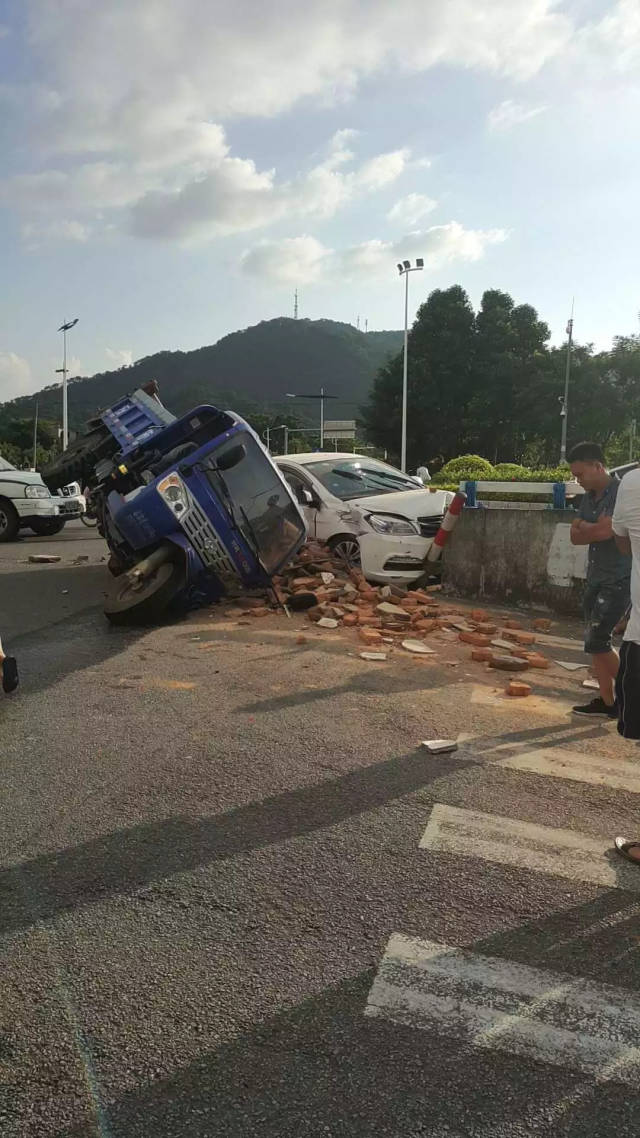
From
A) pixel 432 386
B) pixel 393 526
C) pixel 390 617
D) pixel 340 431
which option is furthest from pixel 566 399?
pixel 390 617

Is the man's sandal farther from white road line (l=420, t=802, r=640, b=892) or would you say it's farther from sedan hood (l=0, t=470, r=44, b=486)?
sedan hood (l=0, t=470, r=44, b=486)

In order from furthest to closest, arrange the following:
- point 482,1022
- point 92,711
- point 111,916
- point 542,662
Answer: point 542,662
point 92,711
point 111,916
point 482,1022

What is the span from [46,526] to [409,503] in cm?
1004

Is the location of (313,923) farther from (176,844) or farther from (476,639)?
(476,639)

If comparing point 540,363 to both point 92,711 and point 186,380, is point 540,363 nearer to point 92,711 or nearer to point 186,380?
point 92,711

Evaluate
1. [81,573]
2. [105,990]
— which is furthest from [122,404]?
[105,990]

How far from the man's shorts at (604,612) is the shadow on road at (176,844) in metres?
1.62

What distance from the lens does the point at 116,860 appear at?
3.33 metres

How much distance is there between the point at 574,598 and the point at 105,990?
23.7ft

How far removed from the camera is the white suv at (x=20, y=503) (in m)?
16.6

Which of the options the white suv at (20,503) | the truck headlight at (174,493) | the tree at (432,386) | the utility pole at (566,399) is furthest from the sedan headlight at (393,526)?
the tree at (432,386)

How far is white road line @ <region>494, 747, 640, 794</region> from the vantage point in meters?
4.32

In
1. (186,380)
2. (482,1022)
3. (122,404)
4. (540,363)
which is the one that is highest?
(186,380)

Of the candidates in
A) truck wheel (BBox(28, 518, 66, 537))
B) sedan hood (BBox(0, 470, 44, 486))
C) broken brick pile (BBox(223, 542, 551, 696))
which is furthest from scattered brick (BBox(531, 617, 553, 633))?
truck wheel (BBox(28, 518, 66, 537))
